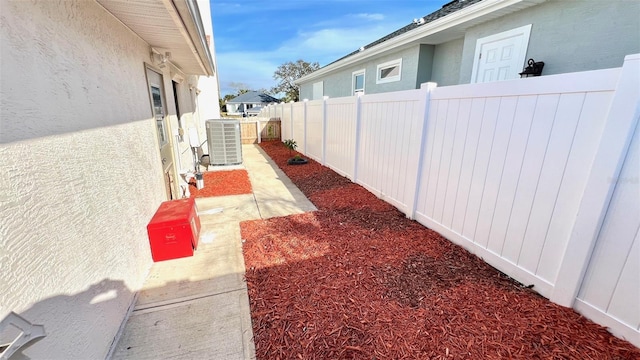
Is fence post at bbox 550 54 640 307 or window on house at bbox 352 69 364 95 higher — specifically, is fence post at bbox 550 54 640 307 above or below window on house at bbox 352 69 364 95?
below

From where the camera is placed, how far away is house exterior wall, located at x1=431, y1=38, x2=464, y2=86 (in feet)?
21.8

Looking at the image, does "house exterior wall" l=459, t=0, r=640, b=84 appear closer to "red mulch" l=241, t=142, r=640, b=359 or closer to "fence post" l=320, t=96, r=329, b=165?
"red mulch" l=241, t=142, r=640, b=359

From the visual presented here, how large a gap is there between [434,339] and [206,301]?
198cm

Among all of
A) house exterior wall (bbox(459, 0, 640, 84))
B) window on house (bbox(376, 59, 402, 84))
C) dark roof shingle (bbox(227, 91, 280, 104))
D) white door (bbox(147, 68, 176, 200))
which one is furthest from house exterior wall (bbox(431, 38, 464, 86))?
dark roof shingle (bbox(227, 91, 280, 104))

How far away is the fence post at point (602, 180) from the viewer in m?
1.63

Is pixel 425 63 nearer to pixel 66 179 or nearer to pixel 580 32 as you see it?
pixel 580 32

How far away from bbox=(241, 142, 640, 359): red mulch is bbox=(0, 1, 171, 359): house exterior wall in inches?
45.4

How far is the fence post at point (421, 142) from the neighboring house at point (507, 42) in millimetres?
2712

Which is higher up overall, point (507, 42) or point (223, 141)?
point (507, 42)

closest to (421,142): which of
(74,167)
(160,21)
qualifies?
(160,21)

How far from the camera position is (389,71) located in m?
8.67

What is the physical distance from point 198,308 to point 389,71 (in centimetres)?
877

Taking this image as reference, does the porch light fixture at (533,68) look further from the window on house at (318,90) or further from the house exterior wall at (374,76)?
the window on house at (318,90)

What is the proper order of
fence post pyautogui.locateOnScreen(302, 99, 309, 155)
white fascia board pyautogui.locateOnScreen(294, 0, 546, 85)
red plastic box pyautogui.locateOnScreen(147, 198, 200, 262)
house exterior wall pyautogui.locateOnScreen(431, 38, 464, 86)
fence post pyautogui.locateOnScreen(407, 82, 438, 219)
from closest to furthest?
1. red plastic box pyautogui.locateOnScreen(147, 198, 200, 262)
2. fence post pyautogui.locateOnScreen(407, 82, 438, 219)
3. white fascia board pyautogui.locateOnScreen(294, 0, 546, 85)
4. house exterior wall pyautogui.locateOnScreen(431, 38, 464, 86)
5. fence post pyautogui.locateOnScreen(302, 99, 309, 155)
